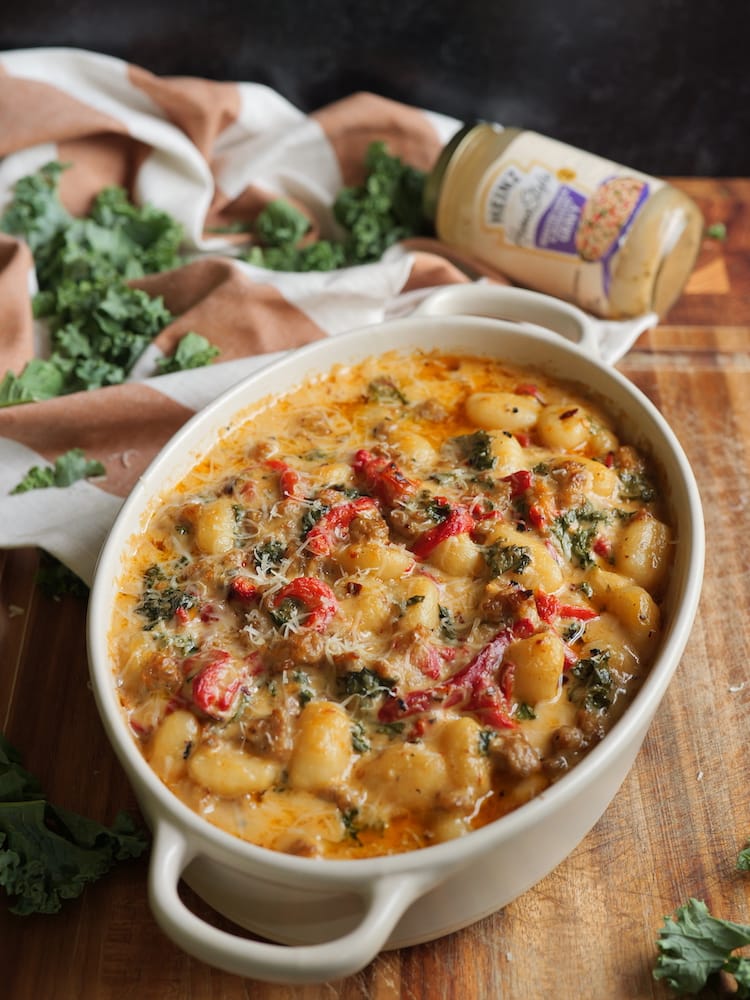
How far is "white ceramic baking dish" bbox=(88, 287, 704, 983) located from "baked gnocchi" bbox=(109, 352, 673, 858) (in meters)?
0.09

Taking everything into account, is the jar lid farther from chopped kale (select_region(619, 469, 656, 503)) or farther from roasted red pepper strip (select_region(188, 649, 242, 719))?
roasted red pepper strip (select_region(188, 649, 242, 719))

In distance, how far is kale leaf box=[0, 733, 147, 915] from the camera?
2.33m

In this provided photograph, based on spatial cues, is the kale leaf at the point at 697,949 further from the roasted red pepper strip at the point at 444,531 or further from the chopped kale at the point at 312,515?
the chopped kale at the point at 312,515

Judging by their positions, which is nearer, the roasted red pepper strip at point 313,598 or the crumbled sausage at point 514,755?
the crumbled sausage at point 514,755

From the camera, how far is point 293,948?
188cm

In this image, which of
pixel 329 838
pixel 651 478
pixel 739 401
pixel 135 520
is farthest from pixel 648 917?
pixel 739 401

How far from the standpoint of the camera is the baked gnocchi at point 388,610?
2137mm

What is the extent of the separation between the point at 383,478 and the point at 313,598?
39 centimetres

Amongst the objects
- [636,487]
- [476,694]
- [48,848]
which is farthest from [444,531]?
[48,848]

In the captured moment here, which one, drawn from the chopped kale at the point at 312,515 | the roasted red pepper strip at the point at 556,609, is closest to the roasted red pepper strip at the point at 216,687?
the chopped kale at the point at 312,515

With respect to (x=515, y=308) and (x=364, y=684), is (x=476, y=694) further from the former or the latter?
(x=515, y=308)

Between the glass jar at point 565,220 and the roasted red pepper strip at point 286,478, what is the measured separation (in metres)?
1.32

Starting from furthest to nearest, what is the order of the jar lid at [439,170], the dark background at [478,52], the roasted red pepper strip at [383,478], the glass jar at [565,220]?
1. the dark background at [478,52]
2. the jar lid at [439,170]
3. the glass jar at [565,220]
4. the roasted red pepper strip at [383,478]

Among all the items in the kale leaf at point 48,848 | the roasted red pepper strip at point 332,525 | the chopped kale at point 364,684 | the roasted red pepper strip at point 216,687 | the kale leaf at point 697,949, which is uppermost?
the roasted red pepper strip at point 332,525
